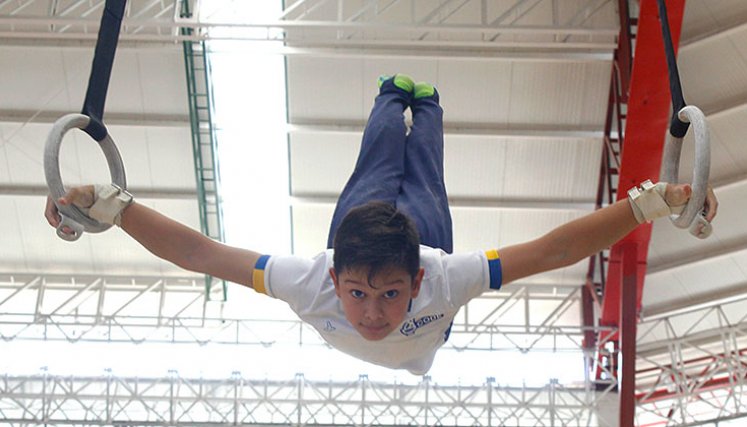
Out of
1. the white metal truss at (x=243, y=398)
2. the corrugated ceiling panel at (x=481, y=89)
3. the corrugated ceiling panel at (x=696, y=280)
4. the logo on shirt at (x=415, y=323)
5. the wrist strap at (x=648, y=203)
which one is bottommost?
the logo on shirt at (x=415, y=323)

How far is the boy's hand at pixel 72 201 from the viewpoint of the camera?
12.2 feet

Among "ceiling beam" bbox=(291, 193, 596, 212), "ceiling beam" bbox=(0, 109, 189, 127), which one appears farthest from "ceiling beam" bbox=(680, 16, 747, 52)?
"ceiling beam" bbox=(0, 109, 189, 127)

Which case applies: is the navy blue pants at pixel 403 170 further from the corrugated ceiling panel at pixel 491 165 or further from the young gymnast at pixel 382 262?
the corrugated ceiling panel at pixel 491 165

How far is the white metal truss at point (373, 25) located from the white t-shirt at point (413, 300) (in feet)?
19.9

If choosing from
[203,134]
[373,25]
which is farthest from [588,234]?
[203,134]

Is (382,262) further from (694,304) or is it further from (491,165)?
(694,304)

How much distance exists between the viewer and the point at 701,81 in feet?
36.2

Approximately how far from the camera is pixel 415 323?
3992 mm

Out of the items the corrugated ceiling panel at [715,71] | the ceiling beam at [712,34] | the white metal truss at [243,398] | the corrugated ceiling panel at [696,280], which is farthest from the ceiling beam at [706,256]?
the ceiling beam at [712,34]

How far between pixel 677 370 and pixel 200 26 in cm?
708

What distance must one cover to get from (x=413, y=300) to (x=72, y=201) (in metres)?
1.33

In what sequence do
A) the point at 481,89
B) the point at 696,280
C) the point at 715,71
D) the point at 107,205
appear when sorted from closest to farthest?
1. the point at 107,205
2. the point at 715,71
3. the point at 481,89
4. the point at 696,280

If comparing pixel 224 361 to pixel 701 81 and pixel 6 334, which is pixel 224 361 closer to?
pixel 6 334

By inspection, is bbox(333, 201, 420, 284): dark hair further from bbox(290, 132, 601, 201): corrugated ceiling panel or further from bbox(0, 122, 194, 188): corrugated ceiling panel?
bbox(0, 122, 194, 188): corrugated ceiling panel
